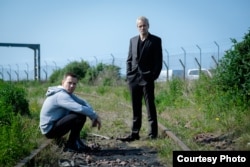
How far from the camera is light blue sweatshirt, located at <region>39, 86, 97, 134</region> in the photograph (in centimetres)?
700

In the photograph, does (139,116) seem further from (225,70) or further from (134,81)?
(225,70)

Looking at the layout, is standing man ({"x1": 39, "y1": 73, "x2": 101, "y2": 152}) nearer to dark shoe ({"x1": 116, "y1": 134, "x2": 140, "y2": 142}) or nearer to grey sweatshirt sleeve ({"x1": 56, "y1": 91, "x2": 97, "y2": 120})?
grey sweatshirt sleeve ({"x1": 56, "y1": 91, "x2": 97, "y2": 120})

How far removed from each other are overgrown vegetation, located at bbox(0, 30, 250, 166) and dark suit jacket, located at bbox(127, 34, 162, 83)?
131cm

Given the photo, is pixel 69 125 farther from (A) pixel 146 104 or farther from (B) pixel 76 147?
(A) pixel 146 104

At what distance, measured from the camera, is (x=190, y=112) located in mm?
11398

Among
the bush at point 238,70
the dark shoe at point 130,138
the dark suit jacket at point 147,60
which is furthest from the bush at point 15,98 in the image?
the bush at point 238,70

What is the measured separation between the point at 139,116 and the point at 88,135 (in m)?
1.31

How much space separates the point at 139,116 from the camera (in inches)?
335

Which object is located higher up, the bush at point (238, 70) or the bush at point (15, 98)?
the bush at point (238, 70)

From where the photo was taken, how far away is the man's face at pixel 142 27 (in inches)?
311

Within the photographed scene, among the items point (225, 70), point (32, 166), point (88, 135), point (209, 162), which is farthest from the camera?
point (225, 70)

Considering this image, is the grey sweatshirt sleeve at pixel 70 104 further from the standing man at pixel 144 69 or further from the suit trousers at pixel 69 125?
the standing man at pixel 144 69

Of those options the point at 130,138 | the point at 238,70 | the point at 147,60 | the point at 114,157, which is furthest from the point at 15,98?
the point at 238,70

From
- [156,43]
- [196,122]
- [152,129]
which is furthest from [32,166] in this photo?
[196,122]
